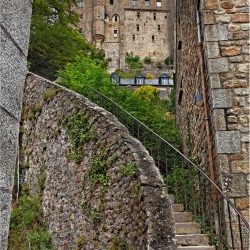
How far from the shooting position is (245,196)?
5.26m

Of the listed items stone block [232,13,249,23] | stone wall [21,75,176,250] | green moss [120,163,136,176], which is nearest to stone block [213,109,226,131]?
stone wall [21,75,176,250]

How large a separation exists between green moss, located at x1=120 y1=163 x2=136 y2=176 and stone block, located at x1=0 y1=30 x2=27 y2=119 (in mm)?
3012

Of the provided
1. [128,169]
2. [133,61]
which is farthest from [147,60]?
[128,169]

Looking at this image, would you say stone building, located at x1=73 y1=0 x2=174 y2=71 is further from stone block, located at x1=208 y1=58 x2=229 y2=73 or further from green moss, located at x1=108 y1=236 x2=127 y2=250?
green moss, located at x1=108 y1=236 x2=127 y2=250

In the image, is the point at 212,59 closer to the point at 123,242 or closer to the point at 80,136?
the point at 80,136

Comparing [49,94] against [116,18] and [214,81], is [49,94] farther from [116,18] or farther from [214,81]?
[116,18]

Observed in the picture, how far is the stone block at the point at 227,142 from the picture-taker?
5477 millimetres

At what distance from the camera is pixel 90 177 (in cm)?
604

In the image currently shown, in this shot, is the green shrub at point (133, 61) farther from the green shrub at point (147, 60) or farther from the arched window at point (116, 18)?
the arched window at point (116, 18)

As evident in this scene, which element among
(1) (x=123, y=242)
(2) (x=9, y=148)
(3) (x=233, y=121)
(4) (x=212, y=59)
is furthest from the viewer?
(4) (x=212, y=59)

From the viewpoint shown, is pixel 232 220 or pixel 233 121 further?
pixel 233 121

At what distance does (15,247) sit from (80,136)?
88.0 inches

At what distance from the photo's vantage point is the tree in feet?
55.5

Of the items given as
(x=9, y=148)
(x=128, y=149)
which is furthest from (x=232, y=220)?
(x=9, y=148)
